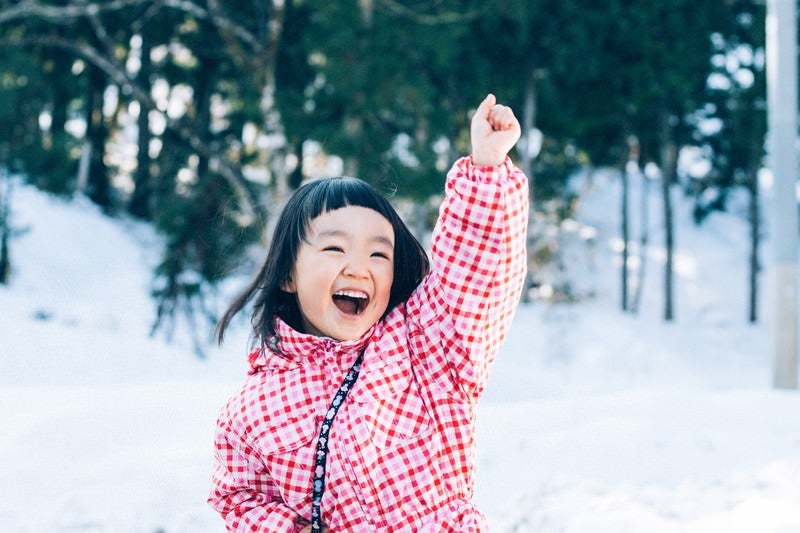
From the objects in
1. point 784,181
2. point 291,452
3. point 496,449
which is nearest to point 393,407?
point 291,452

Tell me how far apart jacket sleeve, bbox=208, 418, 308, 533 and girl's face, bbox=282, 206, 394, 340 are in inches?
11.1

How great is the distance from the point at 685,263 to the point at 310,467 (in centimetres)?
2031

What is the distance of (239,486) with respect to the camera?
1.74 metres

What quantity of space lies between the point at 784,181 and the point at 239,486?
A: 5808 millimetres

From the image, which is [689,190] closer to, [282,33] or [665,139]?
[665,139]

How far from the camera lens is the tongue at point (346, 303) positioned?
1.77 metres

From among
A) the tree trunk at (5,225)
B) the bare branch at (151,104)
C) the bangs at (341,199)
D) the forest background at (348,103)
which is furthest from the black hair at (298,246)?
the tree trunk at (5,225)

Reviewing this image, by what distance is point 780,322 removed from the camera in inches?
261

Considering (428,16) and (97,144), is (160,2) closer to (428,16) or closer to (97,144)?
(428,16)

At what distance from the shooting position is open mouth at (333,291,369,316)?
1.76m

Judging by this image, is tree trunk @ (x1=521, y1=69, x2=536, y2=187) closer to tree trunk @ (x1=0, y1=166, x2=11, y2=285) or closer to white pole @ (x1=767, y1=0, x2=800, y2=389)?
white pole @ (x1=767, y1=0, x2=800, y2=389)

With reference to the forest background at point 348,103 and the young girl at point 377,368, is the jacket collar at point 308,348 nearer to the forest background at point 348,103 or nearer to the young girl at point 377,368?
the young girl at point 377,368

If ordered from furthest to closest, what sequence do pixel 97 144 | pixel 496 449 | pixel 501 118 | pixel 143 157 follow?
pixel 97 144, pixel 143 157, pixel 496 449, pixel 501 118

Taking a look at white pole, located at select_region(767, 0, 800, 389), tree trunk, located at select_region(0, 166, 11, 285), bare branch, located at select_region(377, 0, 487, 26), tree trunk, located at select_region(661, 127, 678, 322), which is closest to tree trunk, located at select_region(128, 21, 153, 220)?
tree trunk, located at select_region(0, 166, 11, 285)
